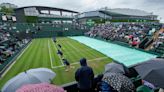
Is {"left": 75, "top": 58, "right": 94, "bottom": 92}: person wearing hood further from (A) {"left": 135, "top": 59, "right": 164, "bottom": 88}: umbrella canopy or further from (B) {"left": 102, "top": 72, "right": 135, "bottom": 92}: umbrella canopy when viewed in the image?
(B) {"left": 102, "top": 72, "right": 135, "bottom": 92}: umbrella canopy

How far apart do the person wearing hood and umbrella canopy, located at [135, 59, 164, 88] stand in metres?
1.73

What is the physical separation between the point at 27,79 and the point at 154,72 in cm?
321

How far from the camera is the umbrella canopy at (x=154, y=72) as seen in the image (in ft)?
14.8

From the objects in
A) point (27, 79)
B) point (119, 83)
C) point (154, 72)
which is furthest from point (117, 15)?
point (119, 83)

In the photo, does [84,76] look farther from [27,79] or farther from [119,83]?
[119,83]

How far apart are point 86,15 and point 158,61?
105 metres

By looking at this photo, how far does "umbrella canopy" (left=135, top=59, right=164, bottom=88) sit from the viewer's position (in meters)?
4.50

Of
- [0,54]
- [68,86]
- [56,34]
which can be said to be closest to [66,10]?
[56,34]

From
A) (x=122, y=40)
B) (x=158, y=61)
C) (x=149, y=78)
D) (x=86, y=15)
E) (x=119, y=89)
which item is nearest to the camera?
(x=119, y=89)

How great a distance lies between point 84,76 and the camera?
20.8ft

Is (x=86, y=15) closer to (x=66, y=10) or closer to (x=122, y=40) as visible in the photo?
(x=66, y=10)

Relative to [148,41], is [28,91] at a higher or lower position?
higher

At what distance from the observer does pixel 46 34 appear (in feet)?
173

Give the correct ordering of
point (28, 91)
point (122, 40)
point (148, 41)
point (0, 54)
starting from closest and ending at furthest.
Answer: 1. point (28, 91)
2. point (0, 54)
3. point (148, 41)
4. point (122, 40)
